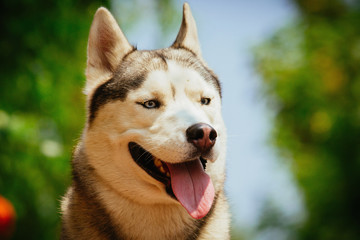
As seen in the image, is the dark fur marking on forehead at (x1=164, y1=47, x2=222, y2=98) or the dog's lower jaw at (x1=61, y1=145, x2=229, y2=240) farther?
the dark fur marking on forehead at (x1=164, y1=47, x2=222, y2=98)

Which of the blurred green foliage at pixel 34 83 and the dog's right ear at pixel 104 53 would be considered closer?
the dog's right ear at pixel 104 53

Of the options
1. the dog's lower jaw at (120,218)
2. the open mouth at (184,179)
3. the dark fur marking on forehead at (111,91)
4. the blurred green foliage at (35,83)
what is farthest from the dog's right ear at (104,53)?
the blurred green foliage at (35,83)

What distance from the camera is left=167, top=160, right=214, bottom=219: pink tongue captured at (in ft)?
9.09

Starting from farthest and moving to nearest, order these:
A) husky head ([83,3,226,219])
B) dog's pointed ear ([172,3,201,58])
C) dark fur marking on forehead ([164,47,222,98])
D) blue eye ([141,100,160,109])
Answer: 1. dog's pointed ear ([172,3,201,58])
2. dark fur marking on forehead ([164,47,222,98])
3. blue eye ([141,100,160,109])
4. husky head ([83,3,226,219])

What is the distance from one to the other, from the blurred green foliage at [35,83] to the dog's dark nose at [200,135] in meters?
5.32

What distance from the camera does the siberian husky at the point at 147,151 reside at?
283cm

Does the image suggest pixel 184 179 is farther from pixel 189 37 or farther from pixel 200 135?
pixel 189 37

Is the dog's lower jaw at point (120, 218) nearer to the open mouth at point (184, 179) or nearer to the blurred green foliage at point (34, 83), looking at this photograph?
the open mouth at point (184, 179)

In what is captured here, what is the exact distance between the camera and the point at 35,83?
8750mm

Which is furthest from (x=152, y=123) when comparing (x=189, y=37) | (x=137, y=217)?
(x=189, y=37)

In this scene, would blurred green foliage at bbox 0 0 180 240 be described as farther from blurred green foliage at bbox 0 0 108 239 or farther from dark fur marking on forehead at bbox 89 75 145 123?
dark fur marking on forehead at bbox 89 75 145 123

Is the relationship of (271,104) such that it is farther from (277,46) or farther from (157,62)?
(157,62)

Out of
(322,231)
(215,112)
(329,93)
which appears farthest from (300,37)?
(215,112)

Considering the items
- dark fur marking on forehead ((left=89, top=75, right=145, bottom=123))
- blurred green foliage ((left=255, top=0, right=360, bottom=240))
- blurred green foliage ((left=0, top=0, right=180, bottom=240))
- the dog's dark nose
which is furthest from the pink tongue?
blurred green foliage ((left=255, top=0, right=360, bottom=240))
